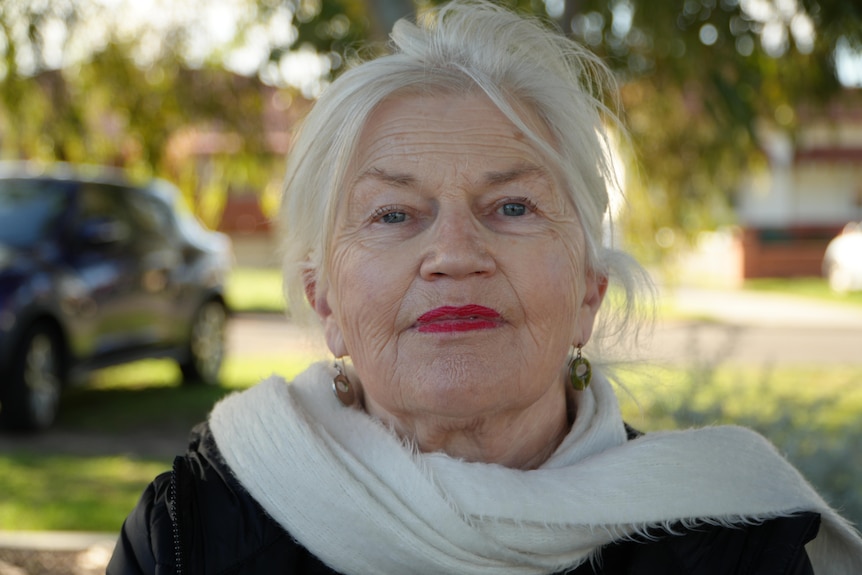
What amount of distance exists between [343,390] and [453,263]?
50 cm

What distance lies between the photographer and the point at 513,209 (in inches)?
80.6

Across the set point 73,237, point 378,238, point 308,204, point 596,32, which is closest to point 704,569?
point 378,238

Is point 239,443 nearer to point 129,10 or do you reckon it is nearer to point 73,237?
point 129,10

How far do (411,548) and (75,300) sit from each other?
6455 millimetres

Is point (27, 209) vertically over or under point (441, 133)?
under

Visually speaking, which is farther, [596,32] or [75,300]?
[75,300]

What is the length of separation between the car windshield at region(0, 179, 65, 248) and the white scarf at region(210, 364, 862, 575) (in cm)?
614

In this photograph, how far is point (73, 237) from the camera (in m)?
8.09

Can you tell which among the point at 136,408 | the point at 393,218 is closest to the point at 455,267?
the point at 393,218

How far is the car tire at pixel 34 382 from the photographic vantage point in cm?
721

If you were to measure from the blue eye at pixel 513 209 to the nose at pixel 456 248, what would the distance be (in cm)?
6

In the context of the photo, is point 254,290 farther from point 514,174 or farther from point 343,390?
point 514,174

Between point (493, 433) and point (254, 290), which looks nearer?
point (493, 433)

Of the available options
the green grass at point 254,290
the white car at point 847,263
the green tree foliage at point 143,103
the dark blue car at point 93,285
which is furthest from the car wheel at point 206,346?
the white car at point 847,263
